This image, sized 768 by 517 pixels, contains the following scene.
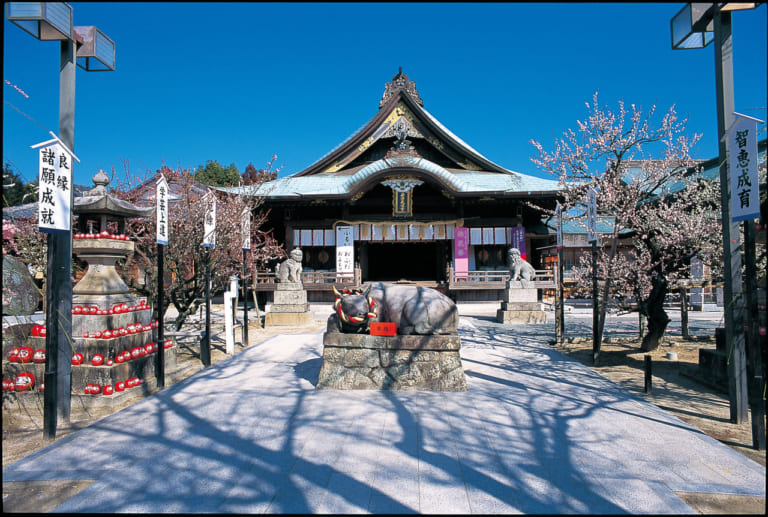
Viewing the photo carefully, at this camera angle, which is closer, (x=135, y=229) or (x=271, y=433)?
(x=271, y=433)

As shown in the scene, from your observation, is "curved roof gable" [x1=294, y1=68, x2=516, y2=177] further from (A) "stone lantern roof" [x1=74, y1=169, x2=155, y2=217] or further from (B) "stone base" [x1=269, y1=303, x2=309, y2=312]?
(A) "stone lantern roof" [x1=74, y1=169, x2=155, y2=217]

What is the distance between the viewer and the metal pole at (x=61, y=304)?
430cm

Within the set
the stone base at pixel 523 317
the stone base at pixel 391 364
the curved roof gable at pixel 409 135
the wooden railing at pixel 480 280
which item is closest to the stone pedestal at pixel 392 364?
the stone base at pixel 391 364

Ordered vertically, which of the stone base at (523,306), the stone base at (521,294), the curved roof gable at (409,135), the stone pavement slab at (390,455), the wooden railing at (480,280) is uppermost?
the curved roof gable at (409,135)

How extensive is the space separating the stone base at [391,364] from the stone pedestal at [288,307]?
737 cm

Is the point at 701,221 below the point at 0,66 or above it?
below

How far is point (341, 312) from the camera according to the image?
5.80 metres

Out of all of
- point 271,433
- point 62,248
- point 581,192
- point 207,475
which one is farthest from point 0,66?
point 581,192

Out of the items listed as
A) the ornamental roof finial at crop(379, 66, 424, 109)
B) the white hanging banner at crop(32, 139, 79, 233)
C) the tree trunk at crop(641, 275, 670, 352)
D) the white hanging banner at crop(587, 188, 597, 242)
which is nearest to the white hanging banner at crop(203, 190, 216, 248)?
the white hanging banner at crop(32, 139, 79, 233)

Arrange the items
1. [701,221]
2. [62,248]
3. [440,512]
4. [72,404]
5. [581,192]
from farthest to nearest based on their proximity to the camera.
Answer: [581,192] → [701,221] → [72,404] → [62,248] → [440,512]

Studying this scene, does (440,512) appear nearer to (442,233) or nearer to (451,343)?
(451,343)

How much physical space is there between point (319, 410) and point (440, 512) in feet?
7.78

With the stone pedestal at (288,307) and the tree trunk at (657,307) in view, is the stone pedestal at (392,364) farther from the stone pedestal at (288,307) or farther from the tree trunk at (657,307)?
the stone pedestal at (288,307)

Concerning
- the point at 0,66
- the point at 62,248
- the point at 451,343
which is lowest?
the point at 451,343
